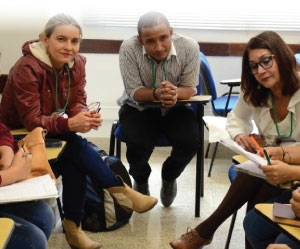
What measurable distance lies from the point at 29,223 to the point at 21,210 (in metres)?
0.16

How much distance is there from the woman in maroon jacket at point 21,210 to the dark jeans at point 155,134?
0.85 meters

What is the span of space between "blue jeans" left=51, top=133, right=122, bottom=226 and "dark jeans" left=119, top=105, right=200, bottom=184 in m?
0.42

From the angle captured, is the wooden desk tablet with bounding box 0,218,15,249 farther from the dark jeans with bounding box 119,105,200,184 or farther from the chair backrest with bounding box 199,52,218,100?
the chair backrest with bounding box 199,52,218,100

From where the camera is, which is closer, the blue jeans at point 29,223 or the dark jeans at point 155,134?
the blue jeans at point 29,223

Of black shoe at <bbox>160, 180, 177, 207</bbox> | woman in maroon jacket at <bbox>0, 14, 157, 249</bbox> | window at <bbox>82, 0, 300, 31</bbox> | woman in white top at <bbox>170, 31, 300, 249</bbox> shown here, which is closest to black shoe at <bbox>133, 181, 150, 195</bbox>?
black shoe at <bbox>160, 180, 177, 207</bbox>

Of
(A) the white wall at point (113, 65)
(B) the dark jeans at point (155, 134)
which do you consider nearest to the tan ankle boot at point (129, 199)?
(B) the dark jeans at point (155, 134)

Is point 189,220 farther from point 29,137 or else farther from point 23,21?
point 23,21

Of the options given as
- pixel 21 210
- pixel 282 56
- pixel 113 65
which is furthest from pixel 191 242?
pixel 113 65

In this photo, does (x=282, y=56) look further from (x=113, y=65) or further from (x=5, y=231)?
(x=113, y=65)

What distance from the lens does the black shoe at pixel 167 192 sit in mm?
2770

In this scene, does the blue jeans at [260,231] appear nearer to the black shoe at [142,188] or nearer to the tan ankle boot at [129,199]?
the tan ankle boot at [129,199]

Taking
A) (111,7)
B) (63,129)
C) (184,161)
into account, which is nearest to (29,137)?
(63,129)

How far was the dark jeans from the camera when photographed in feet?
8.46

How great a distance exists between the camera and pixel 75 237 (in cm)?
220
